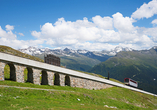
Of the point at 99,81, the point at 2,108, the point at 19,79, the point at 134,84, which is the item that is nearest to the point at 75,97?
the point at 19,79

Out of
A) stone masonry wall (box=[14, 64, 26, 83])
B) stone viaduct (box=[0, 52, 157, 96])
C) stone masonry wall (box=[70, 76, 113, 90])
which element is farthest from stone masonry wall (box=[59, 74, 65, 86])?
stone masonry wall (box=[14, 64, 26, 83])

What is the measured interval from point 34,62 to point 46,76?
6306mm

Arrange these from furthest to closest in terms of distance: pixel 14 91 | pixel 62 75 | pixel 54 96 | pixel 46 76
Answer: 1. pixel 62 75
2. pixel 46 76
3. pixel 54 96
4. pixel 14 91

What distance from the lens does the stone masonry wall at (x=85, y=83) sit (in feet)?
165

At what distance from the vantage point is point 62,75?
47.4m

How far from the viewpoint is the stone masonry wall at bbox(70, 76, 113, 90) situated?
165 ft

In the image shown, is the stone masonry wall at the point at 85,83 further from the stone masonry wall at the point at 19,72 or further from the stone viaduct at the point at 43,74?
the stone masonry wall at the point at 19,72

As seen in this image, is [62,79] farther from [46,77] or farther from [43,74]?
[43,74]

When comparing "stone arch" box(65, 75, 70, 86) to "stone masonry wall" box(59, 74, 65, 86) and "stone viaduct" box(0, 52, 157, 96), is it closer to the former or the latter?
"stone viaduct" box(0, 52, 157, 96)

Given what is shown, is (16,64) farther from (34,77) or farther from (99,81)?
(99,81)

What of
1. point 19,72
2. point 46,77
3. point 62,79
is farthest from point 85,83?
point 19,72

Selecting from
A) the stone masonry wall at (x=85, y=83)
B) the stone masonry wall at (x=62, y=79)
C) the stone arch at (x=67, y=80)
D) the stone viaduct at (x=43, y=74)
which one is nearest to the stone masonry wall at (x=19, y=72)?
the stone viaduct at (x=43, y=74)

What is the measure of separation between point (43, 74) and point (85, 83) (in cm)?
1829

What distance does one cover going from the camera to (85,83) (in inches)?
2173
